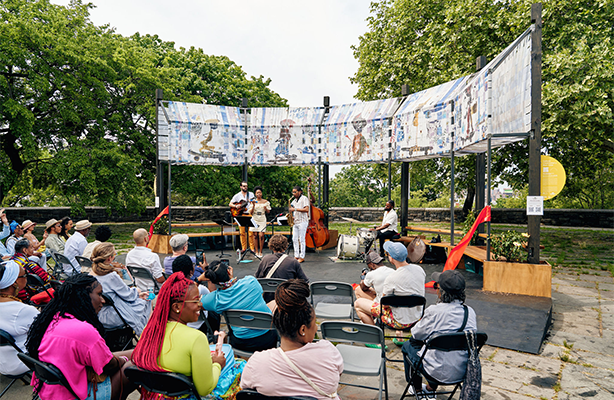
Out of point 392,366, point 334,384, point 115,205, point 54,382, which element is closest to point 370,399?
point 392,366

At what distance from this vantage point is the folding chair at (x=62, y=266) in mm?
5332

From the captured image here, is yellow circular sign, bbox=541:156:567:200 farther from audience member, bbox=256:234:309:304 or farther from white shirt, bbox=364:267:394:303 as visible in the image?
audience member, bbox=256:234:309:304

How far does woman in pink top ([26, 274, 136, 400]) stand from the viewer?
82.1 inches

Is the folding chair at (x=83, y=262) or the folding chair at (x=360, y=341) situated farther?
the folding chair at (x=83, y=262)

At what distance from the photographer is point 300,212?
9.16 metres

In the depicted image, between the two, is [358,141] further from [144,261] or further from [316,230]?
[144,261]

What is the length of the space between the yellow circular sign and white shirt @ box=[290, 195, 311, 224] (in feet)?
17.0

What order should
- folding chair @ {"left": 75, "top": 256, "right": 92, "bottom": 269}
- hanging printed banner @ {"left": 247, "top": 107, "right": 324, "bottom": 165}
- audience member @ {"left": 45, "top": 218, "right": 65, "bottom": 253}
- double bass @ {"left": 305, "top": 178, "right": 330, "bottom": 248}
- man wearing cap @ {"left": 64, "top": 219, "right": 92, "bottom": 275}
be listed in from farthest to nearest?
hanging printed banner @ {"left": 247, "top": 107, "right": 324, "bottom": 165} → double bass @ {"left": 305, "top": 178, "right": 330, "bottom": 248} → audience member @ {"left": 45, "top": 218, "right": 65, "bottom": 253} → man wearing cap @ {"left": 64, "top": 219, "right": 92, "bottom": 275} → folding chair @ {"left": 75, "top": 256, "right": 92, "bottom": 269}

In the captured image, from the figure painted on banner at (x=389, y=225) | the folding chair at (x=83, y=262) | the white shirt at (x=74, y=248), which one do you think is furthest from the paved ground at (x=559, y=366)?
the figure painted on banner at (x=389, y=225)

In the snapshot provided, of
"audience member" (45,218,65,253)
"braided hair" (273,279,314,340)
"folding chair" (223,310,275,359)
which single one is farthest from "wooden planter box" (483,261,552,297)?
"audience member" (45,218,65,253)

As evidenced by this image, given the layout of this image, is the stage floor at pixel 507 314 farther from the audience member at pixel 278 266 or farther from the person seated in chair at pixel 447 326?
the audience member at pixel 278 266

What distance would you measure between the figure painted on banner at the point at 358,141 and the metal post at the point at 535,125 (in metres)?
5.51

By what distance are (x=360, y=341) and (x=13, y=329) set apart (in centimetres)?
272

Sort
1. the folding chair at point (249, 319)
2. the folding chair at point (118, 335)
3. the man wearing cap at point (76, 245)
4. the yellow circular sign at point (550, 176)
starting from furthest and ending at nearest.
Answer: the yellow circular sign at point (550, 176)
the man wearing cap at point (76, 245)
the folding chair at point (118, 335)
the folding chair at point (249, 319)
